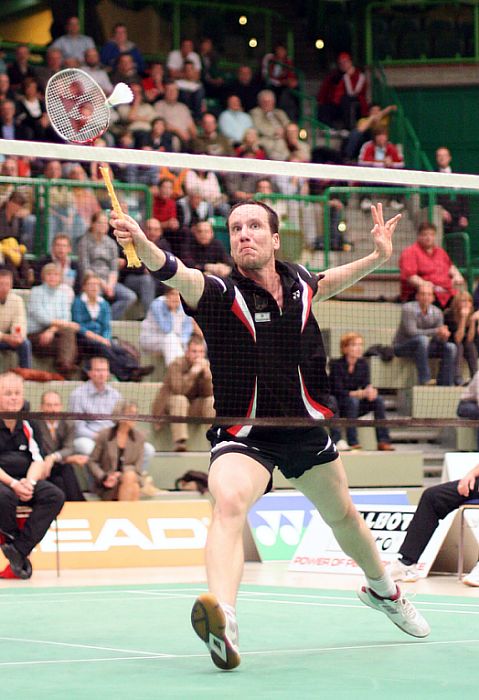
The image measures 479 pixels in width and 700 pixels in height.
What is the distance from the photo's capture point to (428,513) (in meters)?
11.8

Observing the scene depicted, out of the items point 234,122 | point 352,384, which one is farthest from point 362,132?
point 352,384

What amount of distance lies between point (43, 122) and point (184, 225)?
361 centimetres

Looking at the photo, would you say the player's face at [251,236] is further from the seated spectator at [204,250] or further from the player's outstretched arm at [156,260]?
the seated spectator at [204,250]

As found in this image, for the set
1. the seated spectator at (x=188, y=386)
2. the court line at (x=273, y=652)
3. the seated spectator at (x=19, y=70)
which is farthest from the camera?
the seated spectator at (x=19, y=70)

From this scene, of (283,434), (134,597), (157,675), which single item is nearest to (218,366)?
(283,434)

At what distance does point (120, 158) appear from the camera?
358 inches

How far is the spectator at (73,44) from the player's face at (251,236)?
1547 cm

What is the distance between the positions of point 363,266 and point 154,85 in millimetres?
14866

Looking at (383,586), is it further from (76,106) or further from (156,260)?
(76,106)

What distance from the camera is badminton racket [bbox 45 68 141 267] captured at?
8.33m

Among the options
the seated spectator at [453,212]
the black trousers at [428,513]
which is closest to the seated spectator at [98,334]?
the black trousers at [428,513]

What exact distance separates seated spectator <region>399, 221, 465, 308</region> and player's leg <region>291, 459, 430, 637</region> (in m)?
9.71

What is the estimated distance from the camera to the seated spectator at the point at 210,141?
67.7ft

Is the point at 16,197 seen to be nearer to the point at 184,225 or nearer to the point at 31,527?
the point at 184,225
